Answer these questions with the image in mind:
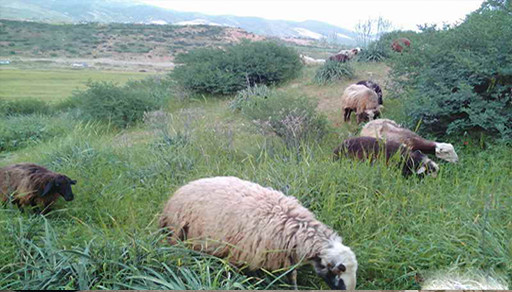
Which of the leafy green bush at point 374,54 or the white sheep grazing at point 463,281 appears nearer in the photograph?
the white sheep grazing at point 463,281

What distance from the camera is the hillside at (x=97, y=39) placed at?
3.32 m

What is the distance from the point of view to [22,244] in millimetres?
2559

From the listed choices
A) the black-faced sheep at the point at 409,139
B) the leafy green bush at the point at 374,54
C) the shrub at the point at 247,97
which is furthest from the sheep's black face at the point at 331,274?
the leafy green bush at the point at 374,54

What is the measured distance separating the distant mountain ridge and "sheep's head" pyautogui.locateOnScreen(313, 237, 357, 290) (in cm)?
186

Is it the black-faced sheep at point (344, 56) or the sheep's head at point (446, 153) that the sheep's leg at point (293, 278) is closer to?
the sheep's head at point (446, 153)

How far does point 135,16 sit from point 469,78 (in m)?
4.76

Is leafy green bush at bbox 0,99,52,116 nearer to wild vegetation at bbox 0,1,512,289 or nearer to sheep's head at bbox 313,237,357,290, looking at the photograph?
wild vegetation at bbox 0,1,512,289

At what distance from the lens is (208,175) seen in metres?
3.71

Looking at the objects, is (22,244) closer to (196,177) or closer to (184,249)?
(184,249)

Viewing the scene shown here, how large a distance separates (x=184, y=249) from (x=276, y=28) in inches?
80.1

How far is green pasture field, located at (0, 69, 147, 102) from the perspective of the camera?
324cm

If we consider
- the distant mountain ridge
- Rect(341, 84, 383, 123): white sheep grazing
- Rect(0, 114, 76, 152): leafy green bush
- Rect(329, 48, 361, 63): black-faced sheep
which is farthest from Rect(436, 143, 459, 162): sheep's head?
Rect(329, 48, 361, 63): black-faced sheep

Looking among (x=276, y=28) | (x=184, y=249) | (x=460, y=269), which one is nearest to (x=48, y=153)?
(x=184, y=249)

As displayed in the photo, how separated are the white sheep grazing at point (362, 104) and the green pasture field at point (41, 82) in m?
5.17
